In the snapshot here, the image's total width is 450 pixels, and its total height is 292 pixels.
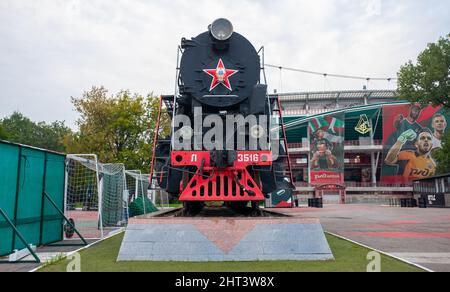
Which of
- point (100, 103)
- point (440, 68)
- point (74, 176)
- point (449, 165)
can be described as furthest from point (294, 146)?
point (74, 176)

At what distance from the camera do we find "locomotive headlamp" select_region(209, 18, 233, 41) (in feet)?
29.2

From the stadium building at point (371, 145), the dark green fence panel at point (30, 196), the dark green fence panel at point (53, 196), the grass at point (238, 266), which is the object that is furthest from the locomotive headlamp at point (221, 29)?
the stadium building at point (371, 145)

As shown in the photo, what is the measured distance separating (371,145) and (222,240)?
6310cm

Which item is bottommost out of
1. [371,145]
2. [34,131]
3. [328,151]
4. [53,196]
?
[53,196]

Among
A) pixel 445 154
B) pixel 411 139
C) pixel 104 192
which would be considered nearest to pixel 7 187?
pixel 104 192

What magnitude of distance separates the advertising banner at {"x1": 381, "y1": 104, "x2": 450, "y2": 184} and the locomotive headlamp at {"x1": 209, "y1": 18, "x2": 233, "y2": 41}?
56146 mm

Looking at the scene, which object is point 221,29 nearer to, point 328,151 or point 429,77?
point 429,77

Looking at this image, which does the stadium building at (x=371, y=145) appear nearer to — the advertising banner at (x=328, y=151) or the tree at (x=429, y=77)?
the advertising banner at (x=328, y=151)

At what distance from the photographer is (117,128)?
31.5 m

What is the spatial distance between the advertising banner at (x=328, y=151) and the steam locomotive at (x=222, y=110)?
2042 inches

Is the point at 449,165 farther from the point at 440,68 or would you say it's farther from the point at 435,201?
the point at 440,68

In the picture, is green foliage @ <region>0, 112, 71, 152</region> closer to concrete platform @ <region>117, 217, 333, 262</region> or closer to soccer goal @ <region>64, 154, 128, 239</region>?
soccer goal @ <region>64, 154, 128, 239</region>

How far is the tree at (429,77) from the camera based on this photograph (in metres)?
29.8

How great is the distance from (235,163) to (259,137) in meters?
1.08
